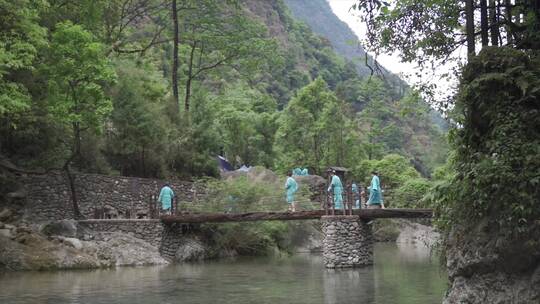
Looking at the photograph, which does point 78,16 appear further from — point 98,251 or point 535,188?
point 535,188

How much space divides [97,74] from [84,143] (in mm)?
5358

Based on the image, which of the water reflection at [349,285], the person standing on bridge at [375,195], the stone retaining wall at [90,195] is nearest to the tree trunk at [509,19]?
the water reflection at [349,285]

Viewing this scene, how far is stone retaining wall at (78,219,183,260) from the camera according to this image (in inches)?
874

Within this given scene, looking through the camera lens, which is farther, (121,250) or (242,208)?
(242,208)

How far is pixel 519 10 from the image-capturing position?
9570mm

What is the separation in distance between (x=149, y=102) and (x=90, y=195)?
20.7 ft

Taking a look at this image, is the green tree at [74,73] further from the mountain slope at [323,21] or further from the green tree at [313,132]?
the mountain slope at [323,21]

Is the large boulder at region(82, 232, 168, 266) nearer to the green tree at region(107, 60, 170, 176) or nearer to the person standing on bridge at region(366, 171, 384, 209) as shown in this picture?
the green tree at region(107, 60, 170, 176)

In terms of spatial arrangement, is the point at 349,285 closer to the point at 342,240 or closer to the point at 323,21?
the point at 342,240

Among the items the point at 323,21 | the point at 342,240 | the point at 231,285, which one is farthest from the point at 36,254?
the point at 323,21

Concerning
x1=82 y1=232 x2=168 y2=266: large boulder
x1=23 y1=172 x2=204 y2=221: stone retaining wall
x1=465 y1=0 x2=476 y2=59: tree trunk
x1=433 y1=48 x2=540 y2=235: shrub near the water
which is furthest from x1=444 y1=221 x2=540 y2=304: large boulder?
x1=23 y1=172 x2=204 y2=221: stone retaining wall

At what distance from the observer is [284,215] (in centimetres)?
2033

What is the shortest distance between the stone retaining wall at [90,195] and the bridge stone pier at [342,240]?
291 inches

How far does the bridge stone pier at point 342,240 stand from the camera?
1952 centimetres
